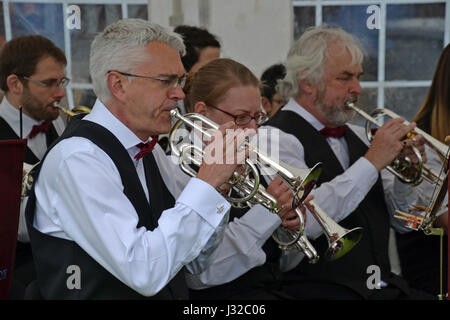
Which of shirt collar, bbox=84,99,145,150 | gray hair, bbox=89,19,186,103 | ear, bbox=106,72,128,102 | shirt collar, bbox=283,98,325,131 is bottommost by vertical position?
shirt collar, bbox=283,98,325,131

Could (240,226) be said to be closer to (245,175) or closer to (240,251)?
(240,251)

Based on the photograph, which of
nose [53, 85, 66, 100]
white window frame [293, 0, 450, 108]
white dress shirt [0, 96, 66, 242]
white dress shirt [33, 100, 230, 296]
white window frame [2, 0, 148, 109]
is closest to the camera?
white dress shirt [33, 100, 230, 296]

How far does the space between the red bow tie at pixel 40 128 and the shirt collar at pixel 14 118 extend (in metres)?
0.03

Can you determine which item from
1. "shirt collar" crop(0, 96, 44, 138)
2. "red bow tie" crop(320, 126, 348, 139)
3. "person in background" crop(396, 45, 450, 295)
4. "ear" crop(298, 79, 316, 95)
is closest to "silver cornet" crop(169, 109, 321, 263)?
"red bow tie" crop(320, 126, 348, 139)

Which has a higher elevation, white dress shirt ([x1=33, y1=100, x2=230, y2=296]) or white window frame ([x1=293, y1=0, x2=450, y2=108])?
white window frame ([x1=293, y1=0, x2=450, y2=108])

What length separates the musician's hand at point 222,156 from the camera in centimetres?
190

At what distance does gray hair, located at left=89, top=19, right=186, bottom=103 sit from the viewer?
2.12m

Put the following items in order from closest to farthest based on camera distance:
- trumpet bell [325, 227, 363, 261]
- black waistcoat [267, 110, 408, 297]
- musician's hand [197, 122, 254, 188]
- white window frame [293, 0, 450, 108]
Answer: musician's hand [197, 122, 254, 188]
trumpet bell [325, 227, 363, 261]
black waistcoat [267, 110, 408, 297]
white window frame [293, 0, 450, 108]

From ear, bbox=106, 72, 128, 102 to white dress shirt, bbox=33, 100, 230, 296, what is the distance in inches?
9.9

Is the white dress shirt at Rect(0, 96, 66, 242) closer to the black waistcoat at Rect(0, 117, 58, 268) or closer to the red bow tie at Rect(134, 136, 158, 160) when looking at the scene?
the black waistcoat at Rect(0, 117, 58, 268)

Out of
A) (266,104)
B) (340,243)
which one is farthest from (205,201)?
(266,104)

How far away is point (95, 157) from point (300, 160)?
4.00 feet

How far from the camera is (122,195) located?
1894 millimetres

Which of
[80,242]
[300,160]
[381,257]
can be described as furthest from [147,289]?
[381,257]
